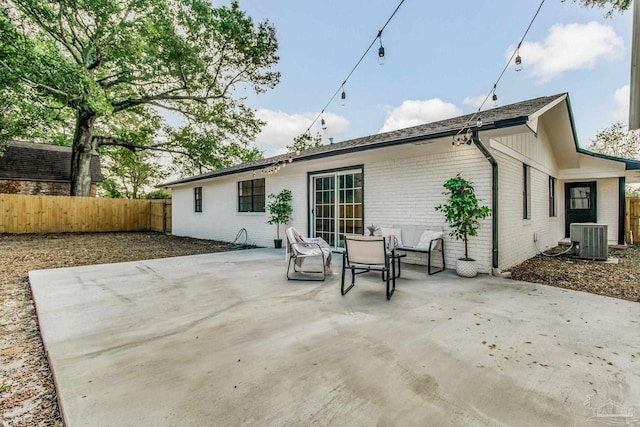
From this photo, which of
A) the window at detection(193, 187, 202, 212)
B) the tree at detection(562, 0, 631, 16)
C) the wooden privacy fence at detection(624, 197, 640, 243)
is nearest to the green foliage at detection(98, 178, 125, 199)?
the window at detection(193, 187, 202, 212)

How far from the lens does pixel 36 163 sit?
1734 cm

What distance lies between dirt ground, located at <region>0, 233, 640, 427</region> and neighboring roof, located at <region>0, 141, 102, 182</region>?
33.7 ft

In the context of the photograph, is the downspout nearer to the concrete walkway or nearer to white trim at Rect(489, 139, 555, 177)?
white trim at Rect(489, 139, 555, 177)

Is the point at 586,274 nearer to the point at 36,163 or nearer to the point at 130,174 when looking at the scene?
the point at 36,163

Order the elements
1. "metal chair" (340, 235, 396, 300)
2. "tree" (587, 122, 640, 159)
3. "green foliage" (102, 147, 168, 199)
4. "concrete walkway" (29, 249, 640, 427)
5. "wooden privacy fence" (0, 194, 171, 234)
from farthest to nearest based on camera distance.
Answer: "green foliage" (102, 147, 168, 199), "tree" (587, 122, 640, 159), "wooden privacy fence" (0, 194, 171, 234), "metal chair" (340, 235, 396, 300), "concrete walkway" (29, 249, 640, 427)

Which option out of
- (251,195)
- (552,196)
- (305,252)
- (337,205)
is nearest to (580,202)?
(552,196)

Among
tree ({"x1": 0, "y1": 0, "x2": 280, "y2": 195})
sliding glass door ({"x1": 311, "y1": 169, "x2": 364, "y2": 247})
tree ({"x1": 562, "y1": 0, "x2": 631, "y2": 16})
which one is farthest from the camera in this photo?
tree ({"x1": 0, "y1": 0, "x2": 280, "y2": 195})

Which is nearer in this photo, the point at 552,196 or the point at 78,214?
the point at 552,196

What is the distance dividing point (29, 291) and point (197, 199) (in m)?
8.89

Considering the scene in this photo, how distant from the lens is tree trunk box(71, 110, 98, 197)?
14.3 m

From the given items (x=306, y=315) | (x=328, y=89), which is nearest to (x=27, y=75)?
(x=328, y=89)

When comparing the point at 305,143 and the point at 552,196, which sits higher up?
the point at 305,143

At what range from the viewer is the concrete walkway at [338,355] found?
168 cm

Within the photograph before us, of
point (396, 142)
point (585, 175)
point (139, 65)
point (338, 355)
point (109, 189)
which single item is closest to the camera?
point (338, 355)
